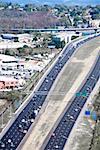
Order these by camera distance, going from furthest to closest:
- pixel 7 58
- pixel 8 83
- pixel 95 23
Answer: pixel 95 23
pixel 7 58
pixel 8 83

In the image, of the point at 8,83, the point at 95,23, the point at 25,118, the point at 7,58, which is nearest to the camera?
the point at 25,118

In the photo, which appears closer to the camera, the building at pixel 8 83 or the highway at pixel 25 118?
the highway at pixel 25 118

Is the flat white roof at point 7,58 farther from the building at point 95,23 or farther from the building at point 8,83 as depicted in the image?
the building at point 95,23

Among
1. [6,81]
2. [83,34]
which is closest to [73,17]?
[83,34]

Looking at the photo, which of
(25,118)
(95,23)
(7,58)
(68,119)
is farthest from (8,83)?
(95,23)

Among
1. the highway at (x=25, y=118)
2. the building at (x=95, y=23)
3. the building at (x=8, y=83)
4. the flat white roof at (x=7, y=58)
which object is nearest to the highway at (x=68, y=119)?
the highway at (x=25, y=118)

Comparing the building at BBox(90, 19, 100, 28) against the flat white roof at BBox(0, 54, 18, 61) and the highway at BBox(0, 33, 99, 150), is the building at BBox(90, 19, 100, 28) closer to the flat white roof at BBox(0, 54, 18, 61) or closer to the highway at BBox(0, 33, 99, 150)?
the flat white roof at BBox(0, 54, 18, 61)

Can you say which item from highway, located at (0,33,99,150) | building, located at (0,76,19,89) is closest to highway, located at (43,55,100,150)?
highway, located at (0,33,99,150)

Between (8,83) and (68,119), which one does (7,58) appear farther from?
(68,119)

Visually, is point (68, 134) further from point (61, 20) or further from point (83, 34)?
point (61, 20)
